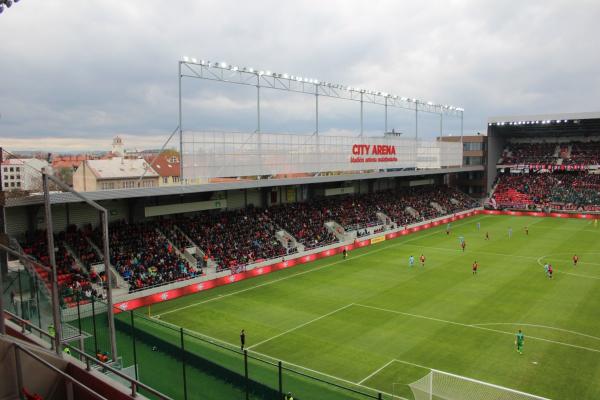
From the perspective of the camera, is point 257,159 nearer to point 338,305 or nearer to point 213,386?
point 338,305

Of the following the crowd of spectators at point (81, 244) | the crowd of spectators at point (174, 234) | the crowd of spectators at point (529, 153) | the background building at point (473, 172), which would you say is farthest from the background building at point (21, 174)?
the crowd of spectators at point (529, 153)

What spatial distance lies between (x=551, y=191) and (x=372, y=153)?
34886mm

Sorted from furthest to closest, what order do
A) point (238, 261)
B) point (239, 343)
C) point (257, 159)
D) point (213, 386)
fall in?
point (257, 159), point (238, 261), point (239, 343), point (213, 386)

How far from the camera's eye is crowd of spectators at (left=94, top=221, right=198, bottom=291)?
30.5 meters

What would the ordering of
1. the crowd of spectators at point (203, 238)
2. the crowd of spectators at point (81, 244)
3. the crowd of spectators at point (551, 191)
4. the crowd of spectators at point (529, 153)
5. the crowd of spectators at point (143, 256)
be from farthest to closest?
the crowd of spectators at point (529, 153) → the crowd of spectators at point (551, 191) → the crowd of spectators at point (143, 256) → the crowd of spectators at point (81, 244) → the crowd of spectators at point (203, 238)

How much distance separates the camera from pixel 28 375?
845 cm

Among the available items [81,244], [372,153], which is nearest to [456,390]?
[81,244]

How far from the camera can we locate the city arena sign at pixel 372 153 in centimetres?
5475

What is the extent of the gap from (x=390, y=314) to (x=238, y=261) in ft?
44.9

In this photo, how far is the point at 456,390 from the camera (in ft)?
53.2

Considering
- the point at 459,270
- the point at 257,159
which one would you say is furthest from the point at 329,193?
the point at 459,270

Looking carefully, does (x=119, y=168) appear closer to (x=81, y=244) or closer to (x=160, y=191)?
(x=160, y=191)

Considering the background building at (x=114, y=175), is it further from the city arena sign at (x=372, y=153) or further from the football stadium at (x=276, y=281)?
the city arena sign at (x=372, y=153)

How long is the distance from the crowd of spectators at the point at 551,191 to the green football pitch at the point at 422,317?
1166 inches
